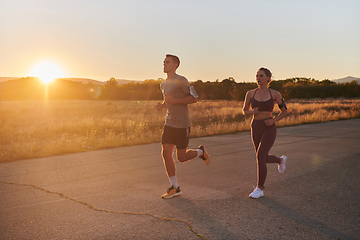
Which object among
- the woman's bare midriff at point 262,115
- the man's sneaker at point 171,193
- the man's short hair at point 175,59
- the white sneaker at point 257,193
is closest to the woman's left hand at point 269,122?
the woman's bare midriff at point 262,115

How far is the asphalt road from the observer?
3508mm

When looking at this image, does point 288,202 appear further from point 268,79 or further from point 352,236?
point 268,79

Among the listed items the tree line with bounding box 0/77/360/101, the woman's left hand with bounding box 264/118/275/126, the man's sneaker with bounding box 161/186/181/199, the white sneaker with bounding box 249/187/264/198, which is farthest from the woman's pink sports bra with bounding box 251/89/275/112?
the tree line with bounding box 0/77/360/101

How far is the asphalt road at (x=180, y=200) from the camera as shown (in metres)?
3.51

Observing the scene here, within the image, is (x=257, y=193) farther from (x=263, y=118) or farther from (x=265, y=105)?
(x=265, y=105)

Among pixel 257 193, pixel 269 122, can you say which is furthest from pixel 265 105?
pixel 257 193

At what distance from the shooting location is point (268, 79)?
4711 millimetres

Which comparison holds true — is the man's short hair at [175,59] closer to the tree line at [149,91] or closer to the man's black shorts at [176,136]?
the man's black shorts at [176,136]

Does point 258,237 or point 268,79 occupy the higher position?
point 268,79

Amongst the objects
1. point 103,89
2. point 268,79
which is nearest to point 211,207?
point 268,79

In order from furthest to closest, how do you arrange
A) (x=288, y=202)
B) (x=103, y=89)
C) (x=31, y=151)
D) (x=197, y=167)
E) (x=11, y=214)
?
1. (x=103, y=89)
2. (x=31, y=151)
3. (x=197, y=167)
4. (x=288, y=202)
5. (x=11, y=214)

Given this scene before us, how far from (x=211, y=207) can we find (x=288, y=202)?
1.12m

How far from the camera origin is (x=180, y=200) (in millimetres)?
4605

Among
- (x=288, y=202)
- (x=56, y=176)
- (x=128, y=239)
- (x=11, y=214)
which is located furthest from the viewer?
(x=56, y=176)
